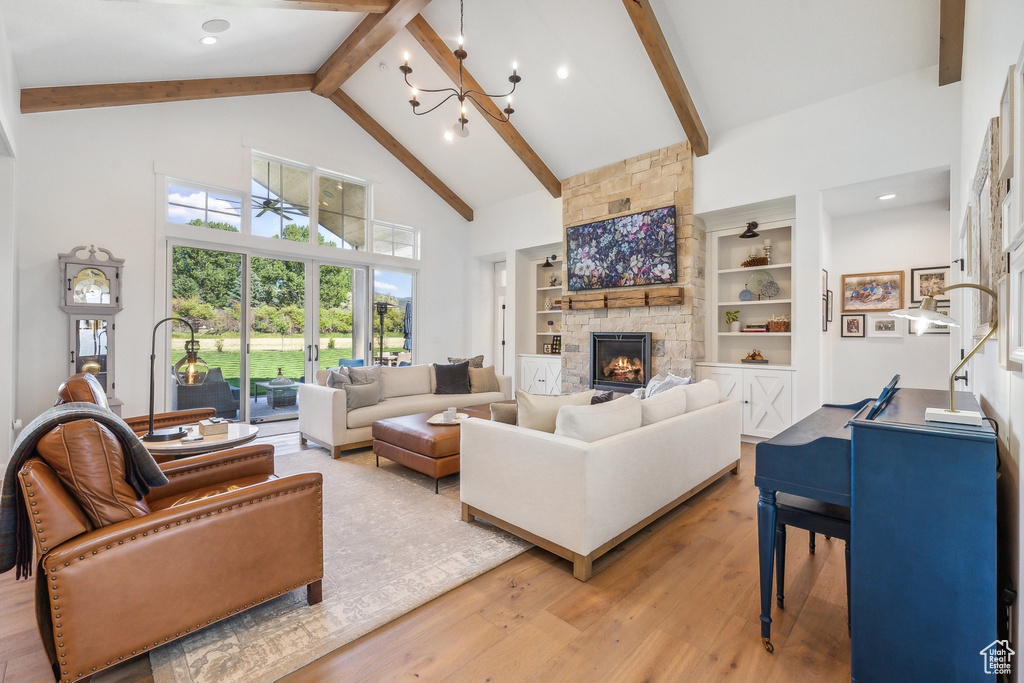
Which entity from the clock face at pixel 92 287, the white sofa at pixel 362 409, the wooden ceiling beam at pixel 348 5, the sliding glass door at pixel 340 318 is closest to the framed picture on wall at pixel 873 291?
the white sofa at pixel 362 409

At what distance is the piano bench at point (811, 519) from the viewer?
1.65 m

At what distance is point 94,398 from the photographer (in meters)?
2.11

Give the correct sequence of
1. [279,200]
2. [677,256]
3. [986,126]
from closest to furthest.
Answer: [986,126], [677,256], [279,200]

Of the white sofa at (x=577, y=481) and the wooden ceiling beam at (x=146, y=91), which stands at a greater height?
the wooden ceiling beam at (x=146, y=91)

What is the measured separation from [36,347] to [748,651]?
19.3 ft

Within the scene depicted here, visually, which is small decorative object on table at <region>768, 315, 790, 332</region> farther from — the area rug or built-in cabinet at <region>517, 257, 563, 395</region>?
the area rug

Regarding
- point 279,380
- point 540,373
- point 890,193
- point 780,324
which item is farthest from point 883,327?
point 279,380

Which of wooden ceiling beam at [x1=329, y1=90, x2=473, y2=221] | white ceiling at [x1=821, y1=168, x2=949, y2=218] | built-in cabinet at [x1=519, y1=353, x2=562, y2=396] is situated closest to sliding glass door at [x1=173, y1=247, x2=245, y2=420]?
wooden ceiling beam at [x1=329, y1=90, x2=473, y2=221]

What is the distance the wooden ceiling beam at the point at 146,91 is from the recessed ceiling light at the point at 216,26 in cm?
107

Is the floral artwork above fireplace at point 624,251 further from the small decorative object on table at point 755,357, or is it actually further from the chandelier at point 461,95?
the chandelier at point 461,95

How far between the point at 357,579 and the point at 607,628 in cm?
115

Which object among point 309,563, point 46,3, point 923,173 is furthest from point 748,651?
point 46,3

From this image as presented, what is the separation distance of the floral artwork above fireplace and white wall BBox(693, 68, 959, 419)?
0.49 m

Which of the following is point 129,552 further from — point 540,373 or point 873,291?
point 873,291
